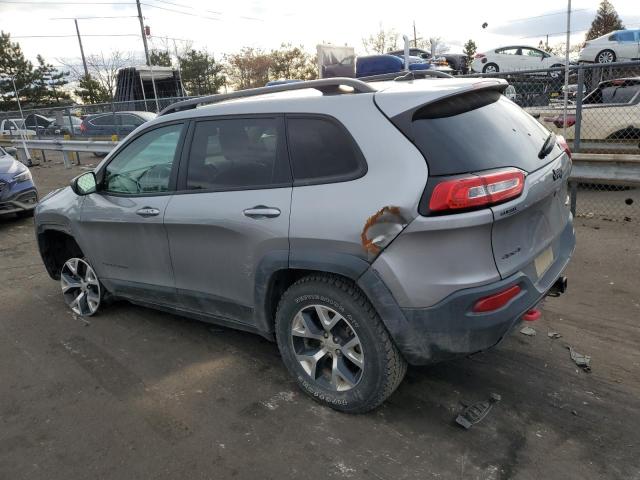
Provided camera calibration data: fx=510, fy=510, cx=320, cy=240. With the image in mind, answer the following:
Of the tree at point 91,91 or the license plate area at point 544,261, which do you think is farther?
the tree at point 91,91

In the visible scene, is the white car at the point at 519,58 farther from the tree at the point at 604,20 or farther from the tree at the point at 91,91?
the tree at the point at 91,91

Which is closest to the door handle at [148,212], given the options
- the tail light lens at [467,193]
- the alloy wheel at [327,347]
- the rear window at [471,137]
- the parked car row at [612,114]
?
the alloy wheel at [327,347]

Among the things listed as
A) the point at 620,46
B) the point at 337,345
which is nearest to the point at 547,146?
the point at 337,345

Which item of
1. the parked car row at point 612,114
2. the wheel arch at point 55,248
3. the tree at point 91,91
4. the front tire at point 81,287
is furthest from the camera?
the tree at point 91,91

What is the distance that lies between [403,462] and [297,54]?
140ft

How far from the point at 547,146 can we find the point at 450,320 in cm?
130

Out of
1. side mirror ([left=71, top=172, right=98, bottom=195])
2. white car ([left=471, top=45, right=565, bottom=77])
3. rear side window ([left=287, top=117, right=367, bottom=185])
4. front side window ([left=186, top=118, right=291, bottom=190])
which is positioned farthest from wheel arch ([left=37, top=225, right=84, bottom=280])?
white car ([left=471, top=45, right=565, bottom=77])

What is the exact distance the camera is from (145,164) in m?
3.77

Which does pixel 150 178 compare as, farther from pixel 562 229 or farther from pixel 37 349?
pixel 562 229

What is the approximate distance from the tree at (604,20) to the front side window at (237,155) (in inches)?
2303

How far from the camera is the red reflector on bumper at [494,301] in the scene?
2414mm

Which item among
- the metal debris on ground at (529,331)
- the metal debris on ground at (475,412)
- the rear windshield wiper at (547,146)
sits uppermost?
the rear windshield wiper at (547,146)

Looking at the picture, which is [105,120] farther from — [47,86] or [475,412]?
[47,86]

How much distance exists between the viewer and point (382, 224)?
8.04 feet
